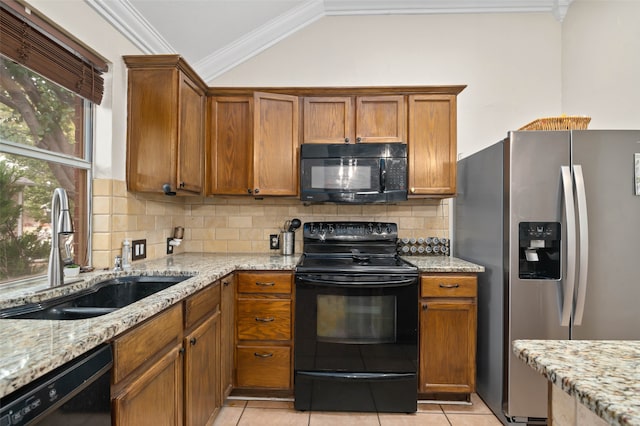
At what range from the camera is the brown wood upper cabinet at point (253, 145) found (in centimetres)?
250

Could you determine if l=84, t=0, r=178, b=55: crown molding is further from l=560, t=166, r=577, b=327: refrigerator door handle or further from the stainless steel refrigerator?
l=560, t=166, r=577, b=327: refrigerator door handle

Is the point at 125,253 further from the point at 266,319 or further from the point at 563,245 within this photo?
the point at 563,245

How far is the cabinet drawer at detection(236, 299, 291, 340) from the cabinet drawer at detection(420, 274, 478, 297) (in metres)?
0.92

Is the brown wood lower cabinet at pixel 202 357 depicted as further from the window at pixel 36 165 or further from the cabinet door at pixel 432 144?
the cabinet door at pixel 432 144

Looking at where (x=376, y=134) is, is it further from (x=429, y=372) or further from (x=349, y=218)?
(x=429, y=372)

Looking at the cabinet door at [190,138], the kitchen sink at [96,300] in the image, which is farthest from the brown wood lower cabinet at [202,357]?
the cabinet door at [190,138]

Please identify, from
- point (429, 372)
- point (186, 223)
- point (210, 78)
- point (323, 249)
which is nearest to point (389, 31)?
point (210, 78)

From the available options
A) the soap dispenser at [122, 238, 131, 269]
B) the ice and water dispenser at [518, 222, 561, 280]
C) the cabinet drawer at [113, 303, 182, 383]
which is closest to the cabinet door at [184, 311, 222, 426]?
the cabinet drawer at [113, 303, 182, 383]

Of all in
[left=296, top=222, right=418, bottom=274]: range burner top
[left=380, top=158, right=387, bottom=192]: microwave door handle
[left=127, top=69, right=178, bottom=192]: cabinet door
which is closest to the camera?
[left=127, top=69, right=178, bottom=192]: cabinet door

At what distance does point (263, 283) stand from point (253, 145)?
3.41ft

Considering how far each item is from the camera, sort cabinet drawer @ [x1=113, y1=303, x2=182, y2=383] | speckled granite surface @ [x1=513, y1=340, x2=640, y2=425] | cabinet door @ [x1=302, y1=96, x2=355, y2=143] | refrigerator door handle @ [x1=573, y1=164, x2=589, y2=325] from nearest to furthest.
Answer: speckled granite surface @ [x1=513, y1=340, x2=640, y2=425]
cabinet drawer @ [x1=113, y1=303, x2=182, y2=383]
refrigerator door handle @ [x1=573, y1=164, x2=589, y2=325]
cabinet door @ [x1=302, y1=96, x2=355, y2=143]

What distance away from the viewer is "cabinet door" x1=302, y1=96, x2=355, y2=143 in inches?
99.3

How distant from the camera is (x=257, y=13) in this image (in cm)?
264

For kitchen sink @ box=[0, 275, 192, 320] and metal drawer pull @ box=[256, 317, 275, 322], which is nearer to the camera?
kitchen sink @ box=[0, 275, 192, 320]
